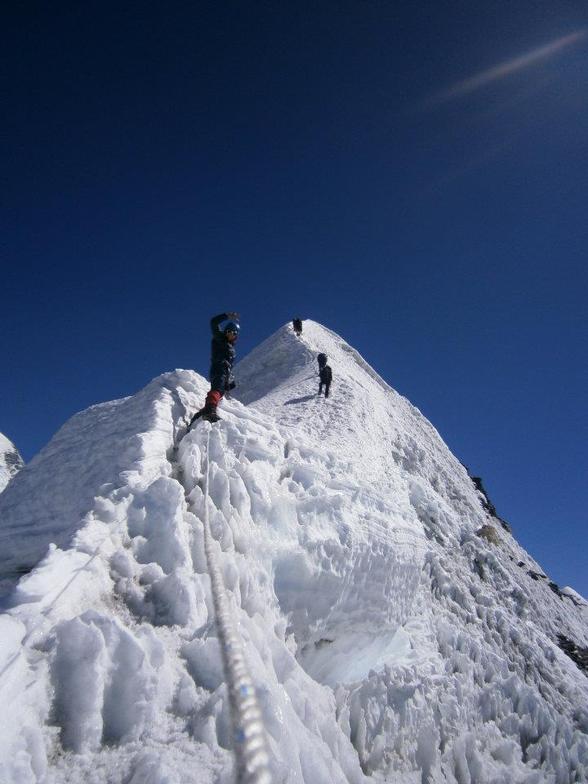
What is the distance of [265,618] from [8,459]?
1270 inches

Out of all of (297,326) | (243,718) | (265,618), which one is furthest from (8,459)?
(243,718)

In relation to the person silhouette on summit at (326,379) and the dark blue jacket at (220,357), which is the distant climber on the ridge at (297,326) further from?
the dark blue jacket at (220,357)

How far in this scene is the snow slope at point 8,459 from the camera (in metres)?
28.2

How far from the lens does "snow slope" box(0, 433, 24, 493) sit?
2817 centimetres

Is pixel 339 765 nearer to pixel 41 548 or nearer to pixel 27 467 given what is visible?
pixel 41 548

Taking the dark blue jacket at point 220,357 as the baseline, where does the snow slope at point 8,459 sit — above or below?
above

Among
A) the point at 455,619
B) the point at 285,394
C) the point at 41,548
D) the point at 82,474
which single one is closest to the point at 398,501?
the point at 455,619

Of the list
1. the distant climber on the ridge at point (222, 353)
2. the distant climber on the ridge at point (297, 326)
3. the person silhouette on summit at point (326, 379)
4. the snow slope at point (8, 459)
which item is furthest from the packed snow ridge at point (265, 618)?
the snow slope at point (8, 459)

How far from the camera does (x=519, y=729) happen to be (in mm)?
7992

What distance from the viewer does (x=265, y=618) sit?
494 cm

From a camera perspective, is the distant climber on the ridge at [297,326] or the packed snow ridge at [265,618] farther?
the distant climber on the ridge at [297,326]

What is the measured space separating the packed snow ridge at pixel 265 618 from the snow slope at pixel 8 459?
24930 millimetres

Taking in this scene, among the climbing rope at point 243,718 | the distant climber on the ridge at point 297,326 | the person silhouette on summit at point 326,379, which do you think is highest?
the distant climber on the ridge at point 297,326

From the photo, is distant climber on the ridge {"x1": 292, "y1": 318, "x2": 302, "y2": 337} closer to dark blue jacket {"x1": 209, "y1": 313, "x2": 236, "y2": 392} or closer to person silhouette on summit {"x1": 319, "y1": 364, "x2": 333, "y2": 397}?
person silhouette on summit {"x1": 319, "y1": 364, "x2": 333, "y2": 397}
